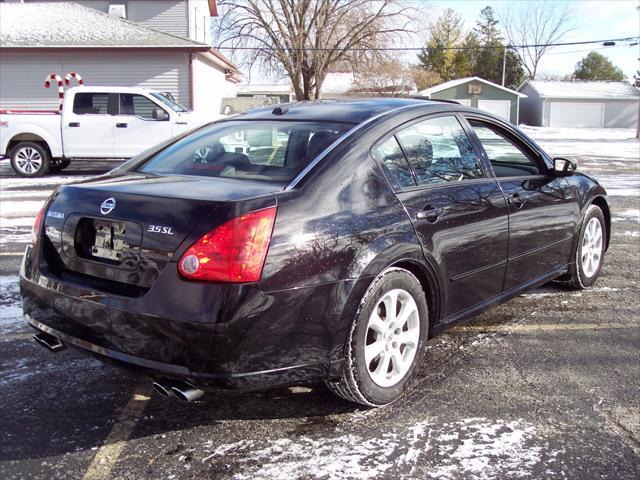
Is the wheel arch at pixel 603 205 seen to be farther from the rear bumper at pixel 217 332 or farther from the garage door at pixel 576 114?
the garage door at pixel 576 114

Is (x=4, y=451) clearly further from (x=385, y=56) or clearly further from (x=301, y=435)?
(x=385, y=56)

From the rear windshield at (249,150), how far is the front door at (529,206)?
4.15 ft

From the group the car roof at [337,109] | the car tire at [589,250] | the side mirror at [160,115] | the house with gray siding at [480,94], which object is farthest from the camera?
the house with gray siding at [480,94]

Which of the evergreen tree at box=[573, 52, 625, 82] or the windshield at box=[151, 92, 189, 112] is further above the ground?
the evergreen tree at box=[573, 52, 625, 82]

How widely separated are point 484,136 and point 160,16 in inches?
899

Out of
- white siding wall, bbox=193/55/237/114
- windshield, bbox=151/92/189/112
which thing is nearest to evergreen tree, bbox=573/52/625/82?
white siding wall, bbox=193/55/237/114

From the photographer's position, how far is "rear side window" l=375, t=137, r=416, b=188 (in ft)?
10.9

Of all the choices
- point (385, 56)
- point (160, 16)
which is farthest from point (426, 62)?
point (160, 16)

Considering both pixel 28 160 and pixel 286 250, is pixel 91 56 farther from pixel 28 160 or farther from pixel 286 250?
pixel 286 250

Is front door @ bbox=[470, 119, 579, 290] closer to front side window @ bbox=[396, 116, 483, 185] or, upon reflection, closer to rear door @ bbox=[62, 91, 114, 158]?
front side window @ bbox=[396, 116, 483, 185]

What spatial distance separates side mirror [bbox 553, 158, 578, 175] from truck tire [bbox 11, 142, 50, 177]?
11.7 m

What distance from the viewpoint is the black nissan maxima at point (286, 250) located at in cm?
264

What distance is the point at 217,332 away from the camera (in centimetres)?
258

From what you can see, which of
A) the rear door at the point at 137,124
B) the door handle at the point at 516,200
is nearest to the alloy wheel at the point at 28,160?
the rear door at the point at 137,124
